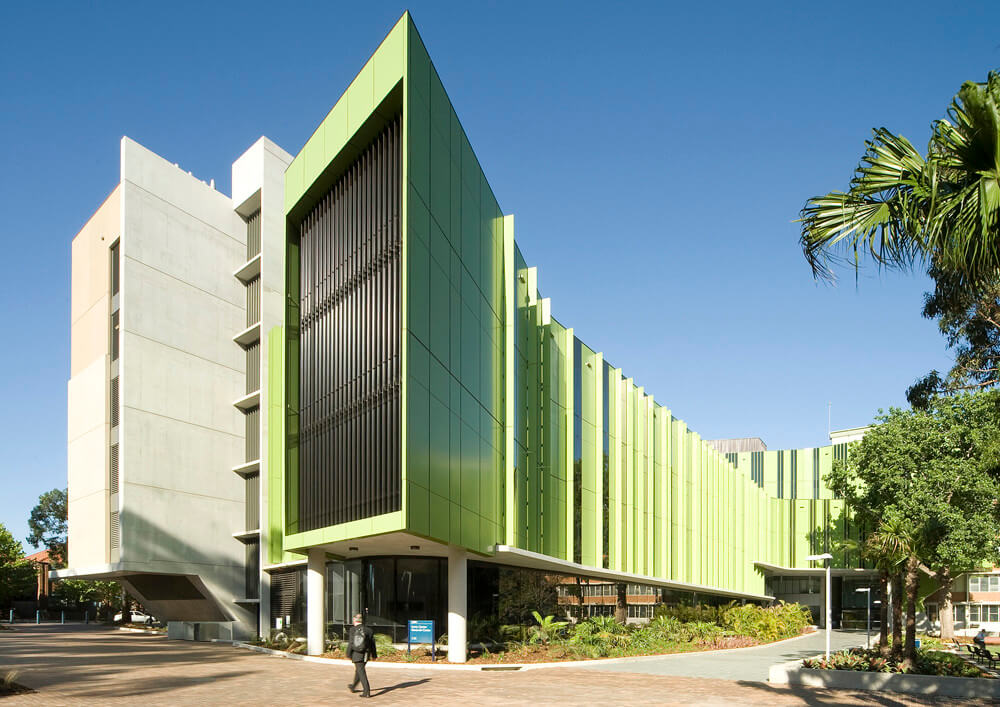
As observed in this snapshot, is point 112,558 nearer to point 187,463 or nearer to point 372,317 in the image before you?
point 187,463

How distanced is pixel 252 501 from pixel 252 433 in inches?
145

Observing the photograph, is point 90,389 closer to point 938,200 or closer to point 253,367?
point 253,367

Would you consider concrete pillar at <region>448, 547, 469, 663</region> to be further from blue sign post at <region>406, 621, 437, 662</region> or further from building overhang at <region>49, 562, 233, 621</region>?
building overhang at <region>49, 562, 233, 621</region>

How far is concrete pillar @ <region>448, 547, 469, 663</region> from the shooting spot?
26.6 meters

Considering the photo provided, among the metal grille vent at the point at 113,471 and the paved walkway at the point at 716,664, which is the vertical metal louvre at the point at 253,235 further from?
the paved walkway at the point at 716,664

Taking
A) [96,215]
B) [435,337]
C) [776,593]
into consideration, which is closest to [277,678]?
[435,337]

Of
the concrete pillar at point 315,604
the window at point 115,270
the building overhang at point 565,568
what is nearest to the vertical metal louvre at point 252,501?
the window at point 115,270

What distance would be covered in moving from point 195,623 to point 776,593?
5527 centimetres

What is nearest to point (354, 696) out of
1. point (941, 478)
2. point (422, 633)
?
point (422, 633)

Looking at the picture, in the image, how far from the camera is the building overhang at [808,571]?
7112 centimetres

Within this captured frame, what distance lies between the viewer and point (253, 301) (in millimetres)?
49438

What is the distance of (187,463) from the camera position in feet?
146

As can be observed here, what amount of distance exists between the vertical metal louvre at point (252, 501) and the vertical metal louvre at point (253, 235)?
1254 cm

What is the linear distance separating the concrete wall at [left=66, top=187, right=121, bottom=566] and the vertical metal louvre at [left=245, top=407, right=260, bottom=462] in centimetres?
737
